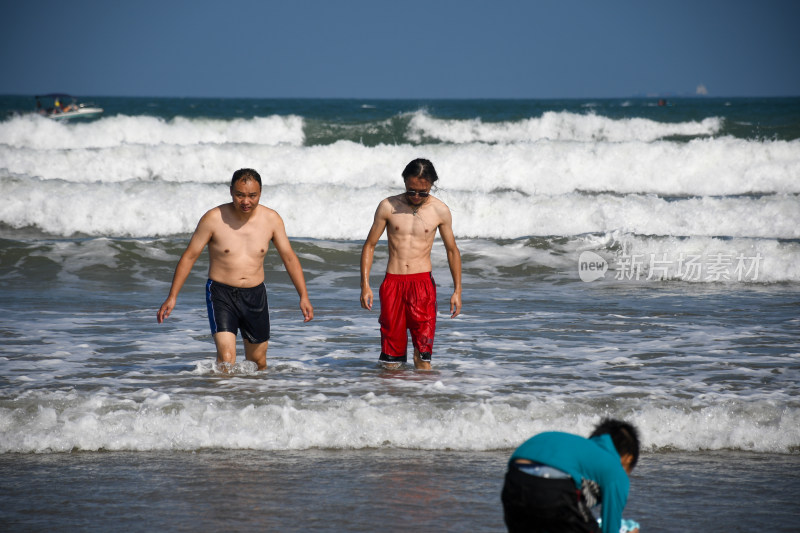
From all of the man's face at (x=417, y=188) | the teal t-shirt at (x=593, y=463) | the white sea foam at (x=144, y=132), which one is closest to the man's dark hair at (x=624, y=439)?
the teal t-shirt at (x=593, y=463)

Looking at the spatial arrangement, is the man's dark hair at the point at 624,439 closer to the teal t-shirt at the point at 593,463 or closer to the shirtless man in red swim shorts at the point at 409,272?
the teal t-shirt at the point at 593,463

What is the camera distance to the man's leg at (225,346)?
19.4 ft

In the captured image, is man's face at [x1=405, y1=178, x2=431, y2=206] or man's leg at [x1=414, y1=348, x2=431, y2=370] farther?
man's leg at [x1=414, y1=348, x2=431, y2=370]

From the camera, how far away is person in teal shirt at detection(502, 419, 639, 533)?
8.98 ft

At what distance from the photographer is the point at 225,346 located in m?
5.95

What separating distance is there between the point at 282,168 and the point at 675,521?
1852 cm

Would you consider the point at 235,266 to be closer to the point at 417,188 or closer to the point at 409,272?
the point at 409,272

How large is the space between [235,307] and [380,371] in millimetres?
1210

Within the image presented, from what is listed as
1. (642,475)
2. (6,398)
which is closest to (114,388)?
(6,398)

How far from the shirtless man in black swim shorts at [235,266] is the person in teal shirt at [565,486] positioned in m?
3.20

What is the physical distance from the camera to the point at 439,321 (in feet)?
28.5

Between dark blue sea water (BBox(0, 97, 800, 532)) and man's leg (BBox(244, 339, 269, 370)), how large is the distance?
0.37ft

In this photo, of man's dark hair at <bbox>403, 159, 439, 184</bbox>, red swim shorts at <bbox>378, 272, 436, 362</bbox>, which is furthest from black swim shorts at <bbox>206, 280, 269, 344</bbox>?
man's dark hair at <bbox>403, 159, 439, 184</bbox>

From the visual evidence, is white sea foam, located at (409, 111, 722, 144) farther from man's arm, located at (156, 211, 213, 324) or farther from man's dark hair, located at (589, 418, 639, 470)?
man's dark hair, located at (589, 418, 639, 470)
